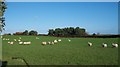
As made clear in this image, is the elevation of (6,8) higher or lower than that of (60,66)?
higher

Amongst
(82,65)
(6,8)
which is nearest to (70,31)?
(6,8)

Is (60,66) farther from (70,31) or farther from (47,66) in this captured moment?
(70,31)

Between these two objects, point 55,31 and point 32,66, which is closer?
point 32,66

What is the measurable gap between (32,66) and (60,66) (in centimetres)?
169

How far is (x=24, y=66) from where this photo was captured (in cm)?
1390

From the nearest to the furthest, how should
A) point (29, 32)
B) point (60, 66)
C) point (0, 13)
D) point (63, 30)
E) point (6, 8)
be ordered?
point (60, 66) < point (0, 13) < point (6, 8) < point (29, 32) < point (63, 30)

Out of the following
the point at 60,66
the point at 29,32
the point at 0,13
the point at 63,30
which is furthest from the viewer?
the point at 63,30

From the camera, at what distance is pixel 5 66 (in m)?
14.1

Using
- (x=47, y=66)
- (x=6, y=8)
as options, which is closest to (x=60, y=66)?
(x=47, y=66)

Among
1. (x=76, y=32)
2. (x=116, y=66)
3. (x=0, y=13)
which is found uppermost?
(x=0, y=13)

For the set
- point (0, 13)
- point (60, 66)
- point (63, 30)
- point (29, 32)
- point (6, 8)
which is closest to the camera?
point (60, 66)

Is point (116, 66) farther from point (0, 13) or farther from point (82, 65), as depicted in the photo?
point (0, 13)

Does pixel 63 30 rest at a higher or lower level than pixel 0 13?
lower

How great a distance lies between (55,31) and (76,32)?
9.73 meters
